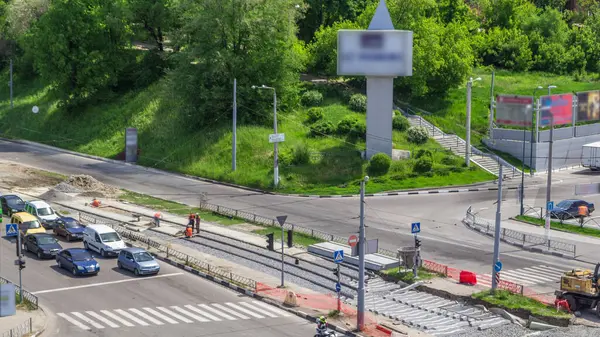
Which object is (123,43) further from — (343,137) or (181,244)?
(181,244)

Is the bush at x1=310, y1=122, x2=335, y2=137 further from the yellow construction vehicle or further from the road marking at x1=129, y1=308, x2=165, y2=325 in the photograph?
the road marking at x1=129, y1=308, x2=165, y2=325

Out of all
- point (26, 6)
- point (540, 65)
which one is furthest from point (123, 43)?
point (540, 65)

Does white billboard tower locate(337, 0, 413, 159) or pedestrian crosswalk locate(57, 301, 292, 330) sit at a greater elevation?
white billboard tower locate(337, 0, 413, 159)

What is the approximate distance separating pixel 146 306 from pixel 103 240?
10.7 meters

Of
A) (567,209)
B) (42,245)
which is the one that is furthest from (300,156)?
(42,245)

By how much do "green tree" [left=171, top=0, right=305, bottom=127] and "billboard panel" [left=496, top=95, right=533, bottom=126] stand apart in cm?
2047

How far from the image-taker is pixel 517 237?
56281 millimetres

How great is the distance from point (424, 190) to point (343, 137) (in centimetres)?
1231

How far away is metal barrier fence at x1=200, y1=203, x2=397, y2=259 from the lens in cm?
5409

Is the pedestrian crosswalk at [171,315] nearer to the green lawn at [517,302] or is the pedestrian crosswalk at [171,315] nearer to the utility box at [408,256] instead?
the utility box at [408,256]

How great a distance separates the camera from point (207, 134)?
82.7 meters

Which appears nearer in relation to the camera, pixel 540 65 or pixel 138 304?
pixel 138 304

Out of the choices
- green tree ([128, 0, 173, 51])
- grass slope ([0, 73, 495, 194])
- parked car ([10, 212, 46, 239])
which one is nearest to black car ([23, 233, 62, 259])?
parked car ([10, 212, 46, 239])

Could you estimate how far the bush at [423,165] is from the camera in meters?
74.4
